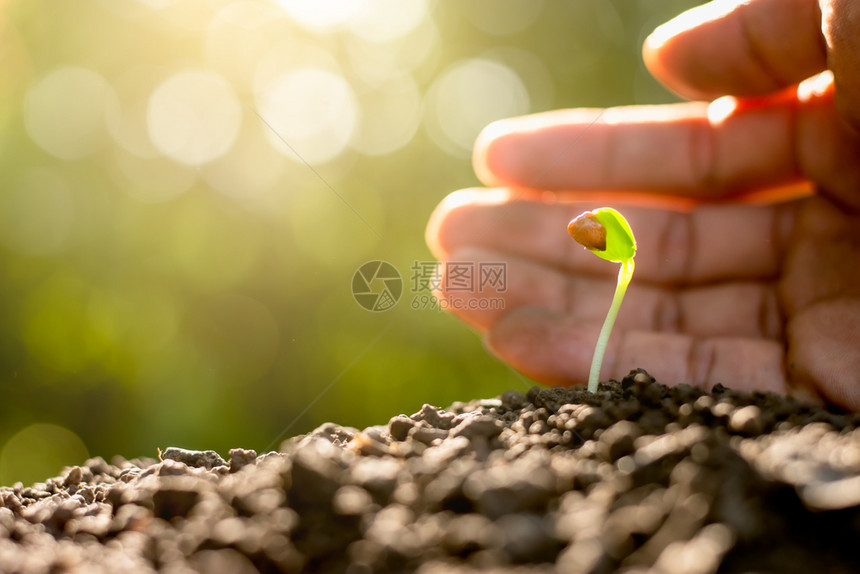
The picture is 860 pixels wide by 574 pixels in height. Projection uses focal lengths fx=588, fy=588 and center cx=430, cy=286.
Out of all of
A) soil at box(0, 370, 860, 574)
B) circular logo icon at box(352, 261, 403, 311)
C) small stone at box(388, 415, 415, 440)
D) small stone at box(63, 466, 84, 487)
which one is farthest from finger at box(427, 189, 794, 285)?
small stone at box(63, 466, 84, 487)

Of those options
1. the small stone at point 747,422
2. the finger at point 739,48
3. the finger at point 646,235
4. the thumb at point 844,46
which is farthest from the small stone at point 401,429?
the finger at point 739,48

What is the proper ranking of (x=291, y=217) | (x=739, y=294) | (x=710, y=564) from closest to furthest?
(x=710, y=564) < (x=739, y=294) < (x=291, y=217)

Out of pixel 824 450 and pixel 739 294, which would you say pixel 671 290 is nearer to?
pixel 739 294

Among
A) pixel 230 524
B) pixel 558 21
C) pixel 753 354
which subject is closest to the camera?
pixel 230 524

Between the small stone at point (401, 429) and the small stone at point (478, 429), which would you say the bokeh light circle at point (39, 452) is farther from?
the small stone at point (478, 429)

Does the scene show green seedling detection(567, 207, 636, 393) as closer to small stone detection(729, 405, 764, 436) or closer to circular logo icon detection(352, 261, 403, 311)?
small stone detection(729, 405, 764, 436)

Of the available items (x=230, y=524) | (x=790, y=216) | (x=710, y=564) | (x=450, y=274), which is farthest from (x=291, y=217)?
(x=710, y=564)
